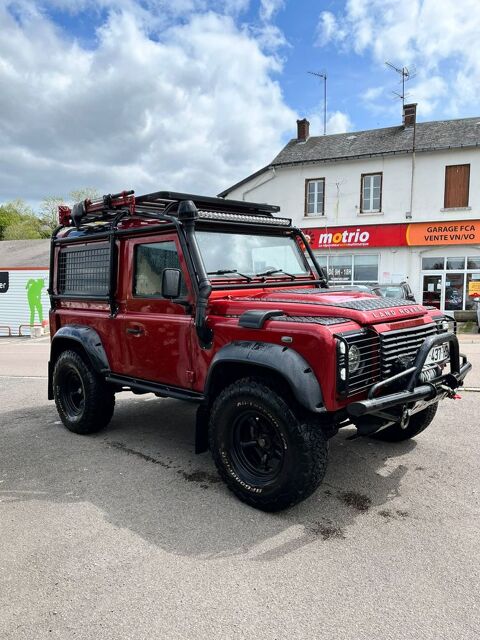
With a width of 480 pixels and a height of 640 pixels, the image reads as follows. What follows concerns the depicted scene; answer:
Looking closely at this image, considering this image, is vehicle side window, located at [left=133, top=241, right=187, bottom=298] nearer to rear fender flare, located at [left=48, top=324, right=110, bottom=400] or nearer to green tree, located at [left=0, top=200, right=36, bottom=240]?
rear fender flare, located at [left=48, top=324, right=110, bottom=400]

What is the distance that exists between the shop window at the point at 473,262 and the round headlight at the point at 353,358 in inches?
779

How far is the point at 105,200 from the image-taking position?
5062 millimetres

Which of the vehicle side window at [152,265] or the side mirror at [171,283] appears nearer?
the side mirror at [171,283]

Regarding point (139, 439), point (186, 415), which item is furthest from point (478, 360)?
point (139, 439)

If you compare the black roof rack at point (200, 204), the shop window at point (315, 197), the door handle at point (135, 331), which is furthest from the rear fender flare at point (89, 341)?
the shop window at point (315, 197)

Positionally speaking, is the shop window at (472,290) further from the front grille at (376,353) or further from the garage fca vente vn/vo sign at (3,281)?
the garage fca vente vn/vo sign at (3,281)

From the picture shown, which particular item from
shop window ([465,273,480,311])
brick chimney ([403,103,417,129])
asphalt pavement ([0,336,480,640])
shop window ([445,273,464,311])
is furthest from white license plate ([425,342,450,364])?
brick chimney ([403,103,417,129])

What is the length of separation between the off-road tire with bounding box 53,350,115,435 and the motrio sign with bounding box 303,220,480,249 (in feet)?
62.0

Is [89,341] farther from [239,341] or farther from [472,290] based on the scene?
[472,290]

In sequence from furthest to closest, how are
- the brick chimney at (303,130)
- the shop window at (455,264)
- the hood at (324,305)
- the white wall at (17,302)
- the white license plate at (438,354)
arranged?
the brick chimney at (303,130) < the white wall at (17,302) < the shop window at (455,264) < the white license plate at (438,354) < the hood at (324,305)

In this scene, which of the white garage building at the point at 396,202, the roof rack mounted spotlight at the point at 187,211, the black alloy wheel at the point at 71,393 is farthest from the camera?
the white garage building at the point at 396,202

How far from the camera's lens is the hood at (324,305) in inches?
142

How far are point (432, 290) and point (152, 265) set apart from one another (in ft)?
63.7

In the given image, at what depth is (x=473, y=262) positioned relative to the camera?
2083 centimetres
